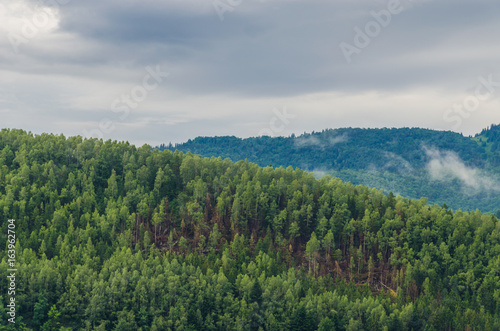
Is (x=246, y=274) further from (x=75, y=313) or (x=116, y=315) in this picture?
(x=75, y=313)

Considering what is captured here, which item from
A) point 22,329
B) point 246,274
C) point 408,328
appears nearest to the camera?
point 22,329

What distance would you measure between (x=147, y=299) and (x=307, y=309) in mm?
51227

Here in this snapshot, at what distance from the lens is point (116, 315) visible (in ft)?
596

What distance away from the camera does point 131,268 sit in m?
198

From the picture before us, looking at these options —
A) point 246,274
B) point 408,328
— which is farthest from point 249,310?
point 408,328

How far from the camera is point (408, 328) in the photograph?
7244 inches

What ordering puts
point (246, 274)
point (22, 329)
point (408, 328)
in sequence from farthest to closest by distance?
1. point (246, 274)
2. point (408, 328)
3. point (22, 329)

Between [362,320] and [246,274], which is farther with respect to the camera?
[246,274]

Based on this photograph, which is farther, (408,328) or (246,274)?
(246,274)

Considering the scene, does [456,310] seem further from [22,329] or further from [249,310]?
[22,329]

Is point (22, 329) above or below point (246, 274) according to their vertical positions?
below

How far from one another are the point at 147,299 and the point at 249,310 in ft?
108

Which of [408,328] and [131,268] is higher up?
[131,268]

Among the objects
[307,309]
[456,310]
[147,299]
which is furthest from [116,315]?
[456,310]
